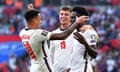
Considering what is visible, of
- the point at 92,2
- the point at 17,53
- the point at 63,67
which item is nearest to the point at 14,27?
the point at 17,53

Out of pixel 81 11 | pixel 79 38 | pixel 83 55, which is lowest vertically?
pixel 83 55

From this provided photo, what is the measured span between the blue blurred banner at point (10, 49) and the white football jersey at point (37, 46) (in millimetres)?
9400

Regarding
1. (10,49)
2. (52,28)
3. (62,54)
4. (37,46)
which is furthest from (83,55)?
(10,49)

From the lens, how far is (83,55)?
11555mm

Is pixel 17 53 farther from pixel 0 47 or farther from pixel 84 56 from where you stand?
pixel 84 56

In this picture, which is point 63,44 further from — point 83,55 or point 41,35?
point 41,35

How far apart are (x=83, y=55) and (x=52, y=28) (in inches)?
319

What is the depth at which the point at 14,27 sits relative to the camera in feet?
77.5

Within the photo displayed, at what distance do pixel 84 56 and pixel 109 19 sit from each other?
13698mm

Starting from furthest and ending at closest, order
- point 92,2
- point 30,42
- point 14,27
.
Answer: point 92,2
point 14,27
point 30,42

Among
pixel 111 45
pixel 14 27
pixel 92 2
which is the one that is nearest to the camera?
pixel 111 45

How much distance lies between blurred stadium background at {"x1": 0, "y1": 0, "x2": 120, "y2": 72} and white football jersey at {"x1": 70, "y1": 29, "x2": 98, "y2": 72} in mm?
5266

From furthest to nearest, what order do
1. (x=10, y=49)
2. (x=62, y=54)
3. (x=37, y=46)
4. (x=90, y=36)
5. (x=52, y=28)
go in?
(x=10, y=49) → (x=52, y=28) → (x=62, y=54) → (x=90, y=36) → (x=37, y=46)

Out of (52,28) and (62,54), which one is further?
(52,28)
